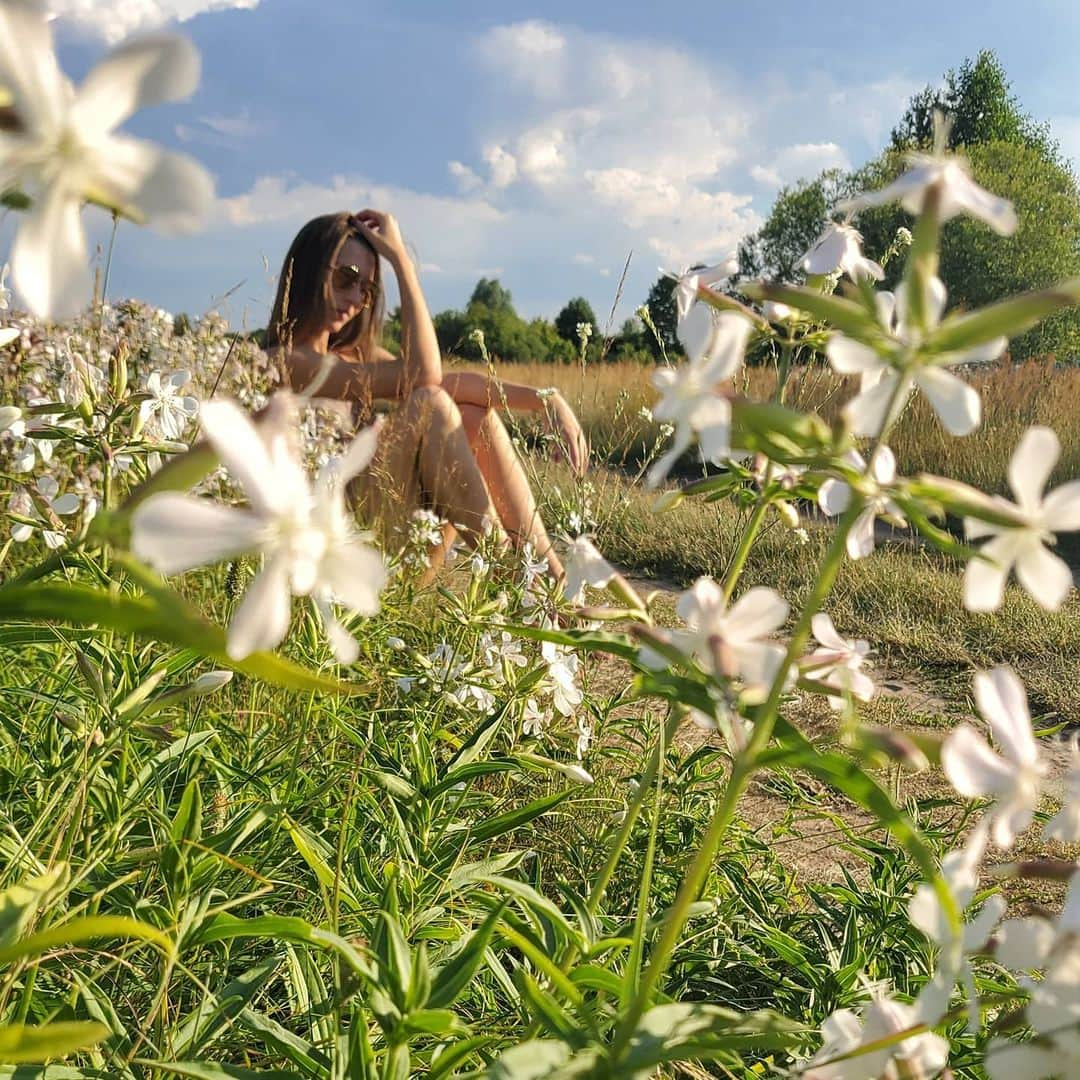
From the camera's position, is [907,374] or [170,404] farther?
[170,404]

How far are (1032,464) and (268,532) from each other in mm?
323

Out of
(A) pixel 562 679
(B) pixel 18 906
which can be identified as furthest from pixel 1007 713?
(A) pixel 562 679

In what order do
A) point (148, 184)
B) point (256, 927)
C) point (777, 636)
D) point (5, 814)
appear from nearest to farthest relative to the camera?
point (148, 184) < point (256, 927) < point (5, 814) < point (777, 636)

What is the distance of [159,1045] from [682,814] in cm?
78

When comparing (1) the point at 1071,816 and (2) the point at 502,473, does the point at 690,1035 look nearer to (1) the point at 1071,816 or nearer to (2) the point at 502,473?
(1) the point at 1071,816

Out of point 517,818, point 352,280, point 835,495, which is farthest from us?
point 352,280

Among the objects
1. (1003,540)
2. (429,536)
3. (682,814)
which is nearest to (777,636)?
(429,536)

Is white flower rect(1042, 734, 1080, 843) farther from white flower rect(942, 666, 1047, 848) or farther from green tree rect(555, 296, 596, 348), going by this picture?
green tree rect(555, 296, 596, 348)

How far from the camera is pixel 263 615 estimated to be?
34 cm

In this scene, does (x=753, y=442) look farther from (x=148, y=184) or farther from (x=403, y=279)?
(x=403, y=279)

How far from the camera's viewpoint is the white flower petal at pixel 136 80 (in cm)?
31

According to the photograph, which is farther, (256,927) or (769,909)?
(769,909)

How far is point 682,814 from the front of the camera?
1.33 m

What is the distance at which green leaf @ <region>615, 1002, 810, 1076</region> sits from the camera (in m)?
0.43
